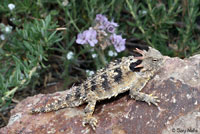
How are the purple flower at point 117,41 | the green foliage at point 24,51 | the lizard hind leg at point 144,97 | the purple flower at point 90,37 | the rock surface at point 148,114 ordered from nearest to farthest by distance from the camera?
the rock surface at point 148,114 < the lizard hind leg at point 144,97 < the green foliage at point 24,51 < the purple flower at point 90,37 < the purple flower at point 117,41

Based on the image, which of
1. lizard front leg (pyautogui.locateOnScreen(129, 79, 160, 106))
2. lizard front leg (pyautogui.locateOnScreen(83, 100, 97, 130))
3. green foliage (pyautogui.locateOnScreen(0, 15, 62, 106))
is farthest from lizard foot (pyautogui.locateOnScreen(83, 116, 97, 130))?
green foliage (pyautogui.locateOnScreen(0, 15, 62, 106))

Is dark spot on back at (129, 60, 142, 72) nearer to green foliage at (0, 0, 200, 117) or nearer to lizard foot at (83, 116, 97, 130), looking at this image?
lizard foot at (83, 116, 97, 130)

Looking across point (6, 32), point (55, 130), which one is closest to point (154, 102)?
point (55, 130)

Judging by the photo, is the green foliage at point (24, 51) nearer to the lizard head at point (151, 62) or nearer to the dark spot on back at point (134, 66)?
the dark spot on back at point (134, 66)

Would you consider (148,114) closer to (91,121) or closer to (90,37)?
(91,121)

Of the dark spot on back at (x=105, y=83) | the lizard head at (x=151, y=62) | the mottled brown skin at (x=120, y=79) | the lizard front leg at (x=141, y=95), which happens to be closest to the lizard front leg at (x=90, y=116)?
the mottled brown skin at (x=120, y=79)

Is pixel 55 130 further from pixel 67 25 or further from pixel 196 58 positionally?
pixel 67 25

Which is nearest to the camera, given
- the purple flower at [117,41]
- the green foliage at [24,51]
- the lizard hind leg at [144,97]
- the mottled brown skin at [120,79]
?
the lizard hind leg at [144,97]
